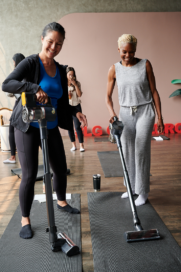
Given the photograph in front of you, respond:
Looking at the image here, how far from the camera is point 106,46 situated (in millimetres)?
5867

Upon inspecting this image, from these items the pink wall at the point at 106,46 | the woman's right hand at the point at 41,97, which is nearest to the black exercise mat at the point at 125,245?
the woman's right hand at the point at 41,97

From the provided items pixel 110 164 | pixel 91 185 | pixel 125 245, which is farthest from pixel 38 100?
pixel 110 164

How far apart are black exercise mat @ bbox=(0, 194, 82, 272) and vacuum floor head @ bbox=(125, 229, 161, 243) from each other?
33cm

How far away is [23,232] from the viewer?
174 centimetres

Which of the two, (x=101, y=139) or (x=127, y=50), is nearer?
(x=127, y=50)

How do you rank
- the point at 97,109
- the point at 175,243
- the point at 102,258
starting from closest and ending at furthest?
1. the point at 102,258
2. the point at 175,243
3. the point at 97,109

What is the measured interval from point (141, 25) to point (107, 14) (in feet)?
2.67

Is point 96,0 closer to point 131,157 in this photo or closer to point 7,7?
point 7,7

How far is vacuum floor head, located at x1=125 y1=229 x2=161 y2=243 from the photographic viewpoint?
5.44ft

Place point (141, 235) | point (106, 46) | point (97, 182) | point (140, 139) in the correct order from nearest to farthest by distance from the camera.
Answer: point (141, 235) → point (140, 139) → point (97, 182) → point (106, 46)

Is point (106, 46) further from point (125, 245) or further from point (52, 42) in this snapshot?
point (125, 245)

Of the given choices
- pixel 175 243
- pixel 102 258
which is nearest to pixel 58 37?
pixel 102 258

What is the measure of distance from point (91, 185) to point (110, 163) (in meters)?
0.89

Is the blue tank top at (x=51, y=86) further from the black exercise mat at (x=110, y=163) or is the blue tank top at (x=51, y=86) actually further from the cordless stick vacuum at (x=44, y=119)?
the black exercise mat at (x=110, y=163)
